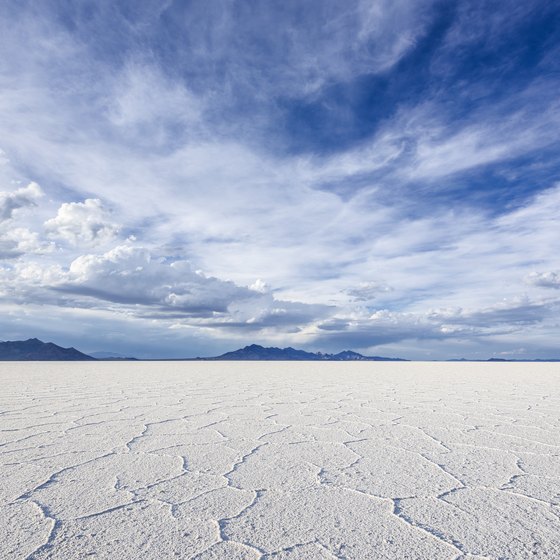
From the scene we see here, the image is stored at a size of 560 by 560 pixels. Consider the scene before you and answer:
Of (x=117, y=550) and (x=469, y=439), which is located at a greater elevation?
(x=469, y=439)

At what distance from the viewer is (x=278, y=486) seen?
7.54ft

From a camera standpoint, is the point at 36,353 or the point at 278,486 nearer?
the point at 278,486

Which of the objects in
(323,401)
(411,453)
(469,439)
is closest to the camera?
(411,453)

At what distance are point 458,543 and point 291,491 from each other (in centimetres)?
85

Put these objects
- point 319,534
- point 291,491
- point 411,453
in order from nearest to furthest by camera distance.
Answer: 1. point 319,534
2. point 291,491
3. point 411,453

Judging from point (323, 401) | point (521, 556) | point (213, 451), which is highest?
point (323, 401)

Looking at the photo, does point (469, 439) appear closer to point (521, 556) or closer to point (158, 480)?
point (521, 556)

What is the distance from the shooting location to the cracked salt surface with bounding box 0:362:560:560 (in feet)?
5.46

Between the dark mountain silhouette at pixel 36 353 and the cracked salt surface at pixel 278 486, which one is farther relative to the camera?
the dark mountain silhouette at pixel 36 353

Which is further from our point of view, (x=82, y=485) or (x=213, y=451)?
(x=213, y=451)

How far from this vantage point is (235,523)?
1843 mm

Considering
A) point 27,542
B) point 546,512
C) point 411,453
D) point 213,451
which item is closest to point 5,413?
point 213,451

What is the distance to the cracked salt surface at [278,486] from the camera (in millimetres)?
1665

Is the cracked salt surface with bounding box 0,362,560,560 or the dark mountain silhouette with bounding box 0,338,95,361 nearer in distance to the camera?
the cracked salt surface with bounding box 0,362,560,560
